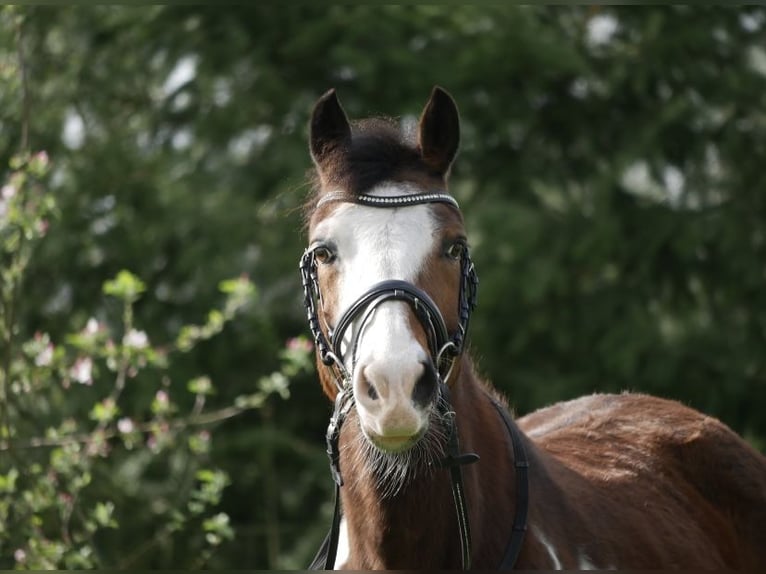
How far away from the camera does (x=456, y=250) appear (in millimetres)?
3305

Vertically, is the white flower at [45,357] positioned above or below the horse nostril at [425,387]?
below

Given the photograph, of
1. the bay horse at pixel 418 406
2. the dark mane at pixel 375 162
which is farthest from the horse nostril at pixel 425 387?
the dark mane at pixel 375 162

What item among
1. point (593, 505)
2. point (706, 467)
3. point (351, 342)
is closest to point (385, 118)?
point (351, 342)

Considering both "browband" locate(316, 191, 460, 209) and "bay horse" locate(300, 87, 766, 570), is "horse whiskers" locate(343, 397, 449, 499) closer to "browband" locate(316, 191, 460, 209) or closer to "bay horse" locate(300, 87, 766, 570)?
"bay horse" locate(300, 87, 766, 570)

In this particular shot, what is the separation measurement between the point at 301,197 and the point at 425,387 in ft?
24.3

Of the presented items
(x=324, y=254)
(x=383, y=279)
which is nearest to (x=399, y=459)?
(x=383, y=279)

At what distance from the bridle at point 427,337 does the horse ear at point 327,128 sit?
24 centimetres

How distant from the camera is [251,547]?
10375mm

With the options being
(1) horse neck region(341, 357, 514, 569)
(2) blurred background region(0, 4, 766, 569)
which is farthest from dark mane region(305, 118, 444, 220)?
(2) blurred background region(0, 4, 766, 569)

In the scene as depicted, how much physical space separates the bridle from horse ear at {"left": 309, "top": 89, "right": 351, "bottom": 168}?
0.24m

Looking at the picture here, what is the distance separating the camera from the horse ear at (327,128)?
3.57m

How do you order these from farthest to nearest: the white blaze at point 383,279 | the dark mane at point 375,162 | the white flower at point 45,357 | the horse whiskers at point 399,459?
the white flower at point 45,357
the dark mane at point 375,162
the horse whiskers at point 399,459
the white blaze at point 383,279

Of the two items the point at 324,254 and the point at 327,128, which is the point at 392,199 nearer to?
the point at 324,254

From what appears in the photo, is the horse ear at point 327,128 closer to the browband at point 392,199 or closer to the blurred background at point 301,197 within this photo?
the browband at point 392,199
